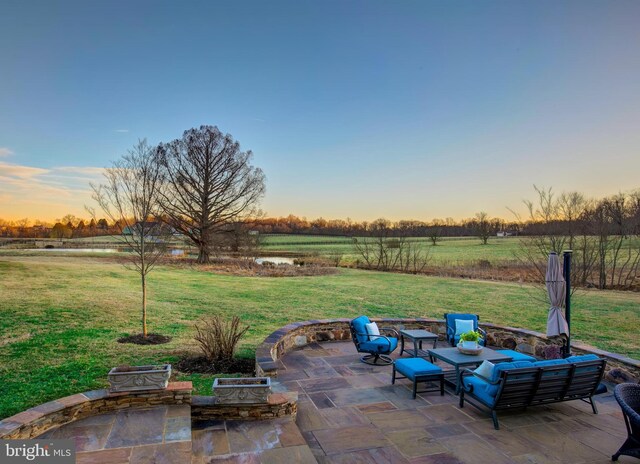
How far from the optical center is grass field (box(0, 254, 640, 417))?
20.1 ft

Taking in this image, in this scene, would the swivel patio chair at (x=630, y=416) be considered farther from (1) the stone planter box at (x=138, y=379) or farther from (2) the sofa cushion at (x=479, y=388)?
(1) the stone planter box at (x=138, y=379)

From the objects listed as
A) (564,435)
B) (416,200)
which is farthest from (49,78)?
(416,200)

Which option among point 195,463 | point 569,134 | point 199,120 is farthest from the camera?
point 199,120

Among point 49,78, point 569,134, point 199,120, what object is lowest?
point 569,134

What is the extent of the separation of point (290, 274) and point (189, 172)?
10928 millimetres

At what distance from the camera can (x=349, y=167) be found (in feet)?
62.8

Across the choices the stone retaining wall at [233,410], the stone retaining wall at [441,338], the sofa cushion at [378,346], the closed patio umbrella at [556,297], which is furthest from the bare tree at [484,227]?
the stone retaining wall at [233,410]

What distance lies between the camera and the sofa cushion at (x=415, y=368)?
16.9ft

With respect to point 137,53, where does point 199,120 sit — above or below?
above

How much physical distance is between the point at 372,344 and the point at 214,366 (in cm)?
281

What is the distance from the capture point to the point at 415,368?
524cm

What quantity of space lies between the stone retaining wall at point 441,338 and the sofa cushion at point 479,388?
2.62 m

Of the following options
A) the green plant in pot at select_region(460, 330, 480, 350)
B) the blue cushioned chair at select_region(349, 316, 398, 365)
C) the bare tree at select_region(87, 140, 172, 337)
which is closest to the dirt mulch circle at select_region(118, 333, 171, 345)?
the bare tree at select_region(87, 140, 172, 337)

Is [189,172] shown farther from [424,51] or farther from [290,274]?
[424,51]
